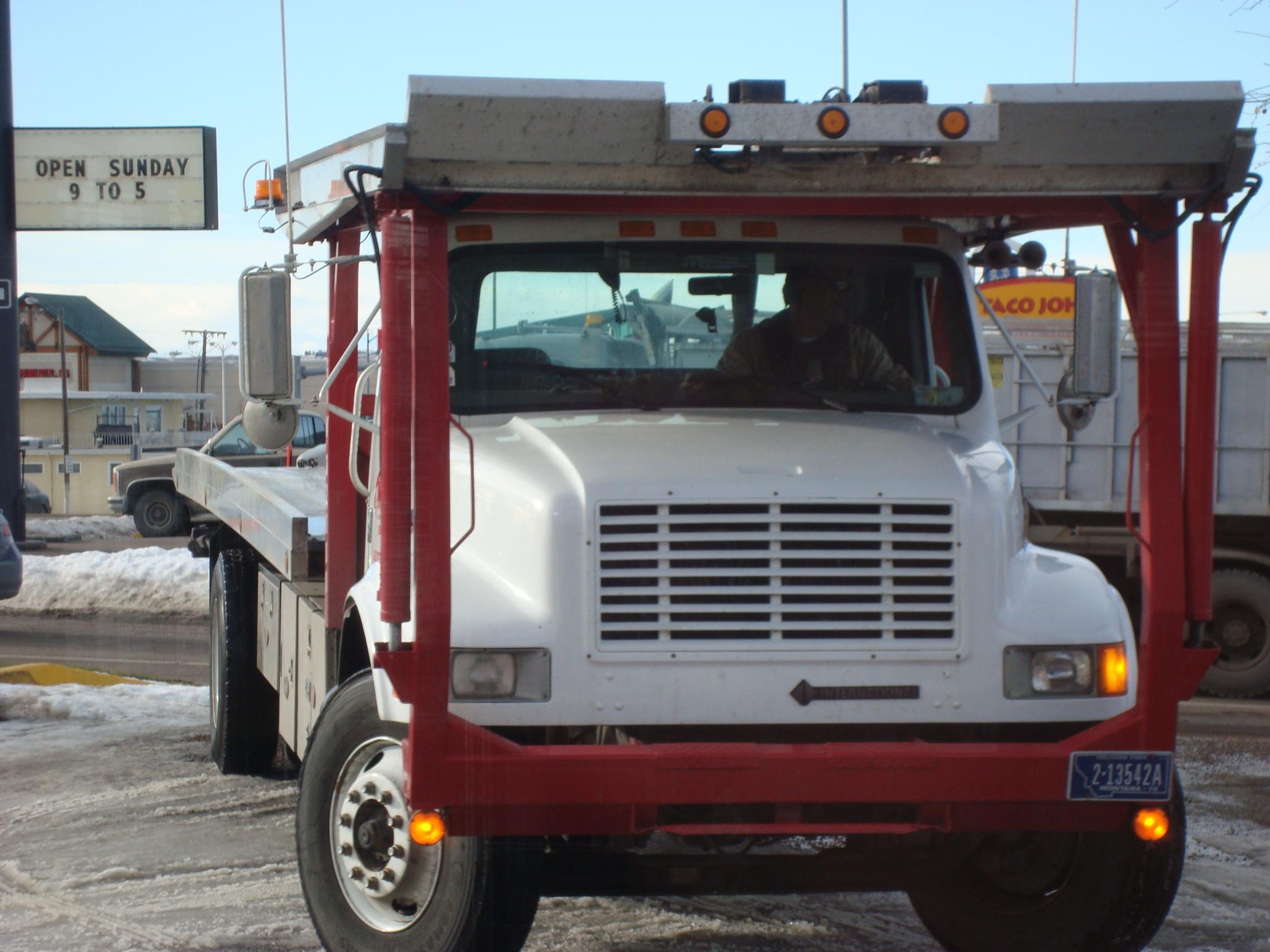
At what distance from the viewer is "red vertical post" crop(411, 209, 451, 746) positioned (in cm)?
403

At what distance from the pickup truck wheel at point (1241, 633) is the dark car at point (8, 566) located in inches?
362

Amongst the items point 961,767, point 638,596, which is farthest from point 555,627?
point 961,767

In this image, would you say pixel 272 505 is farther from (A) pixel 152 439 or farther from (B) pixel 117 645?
(A) pixel 152 439

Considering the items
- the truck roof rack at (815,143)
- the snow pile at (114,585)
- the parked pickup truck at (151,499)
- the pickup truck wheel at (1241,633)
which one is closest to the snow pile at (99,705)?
the truck roof rack at (815,143)

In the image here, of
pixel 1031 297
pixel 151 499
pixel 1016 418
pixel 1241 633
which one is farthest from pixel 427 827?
pixel 151 499

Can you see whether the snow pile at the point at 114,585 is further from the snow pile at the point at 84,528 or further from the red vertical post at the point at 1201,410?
the red vertical post at the point at 1201,410

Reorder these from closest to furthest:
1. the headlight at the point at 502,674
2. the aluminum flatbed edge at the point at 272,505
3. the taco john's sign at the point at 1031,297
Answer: the headlight at the point at 502,674 < the aluminum flatbed edge at the point at 272,505 < the taco john's sign at the point at 1031,297

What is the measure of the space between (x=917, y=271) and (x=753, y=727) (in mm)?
1901

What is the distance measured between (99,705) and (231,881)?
12.7 ft

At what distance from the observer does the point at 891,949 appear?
527cm

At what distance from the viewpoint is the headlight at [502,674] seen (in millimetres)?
4148

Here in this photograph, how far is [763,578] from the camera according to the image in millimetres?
4230

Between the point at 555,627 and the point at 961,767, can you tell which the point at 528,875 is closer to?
the point at 555,627

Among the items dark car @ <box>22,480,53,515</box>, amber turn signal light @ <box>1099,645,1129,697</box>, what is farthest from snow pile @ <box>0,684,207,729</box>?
dark car @ <box>22,480,53,515</box>
